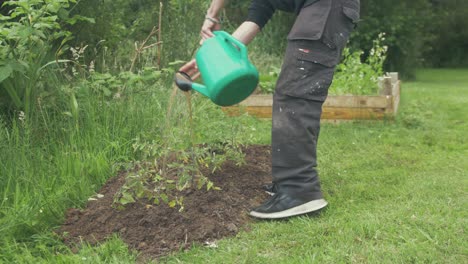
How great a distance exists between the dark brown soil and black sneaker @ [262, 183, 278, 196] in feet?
0.15

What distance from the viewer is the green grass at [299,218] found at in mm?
2529

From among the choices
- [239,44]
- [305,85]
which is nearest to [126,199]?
[239,44]

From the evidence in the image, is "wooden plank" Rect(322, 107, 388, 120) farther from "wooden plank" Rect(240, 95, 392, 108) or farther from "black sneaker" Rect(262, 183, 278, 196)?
"black sneaker" Rect(262, 183, 278, 196)

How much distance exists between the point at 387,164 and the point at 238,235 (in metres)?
1.74

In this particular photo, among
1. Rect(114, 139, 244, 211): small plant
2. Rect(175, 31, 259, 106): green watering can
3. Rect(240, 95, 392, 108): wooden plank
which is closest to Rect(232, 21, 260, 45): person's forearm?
Rect(175, 31, 259, 106): green watering can

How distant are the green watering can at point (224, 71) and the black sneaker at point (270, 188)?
0.64m

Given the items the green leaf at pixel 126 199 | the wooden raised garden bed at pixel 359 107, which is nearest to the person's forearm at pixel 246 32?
the green leaf at pixel 126 199

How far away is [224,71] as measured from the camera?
2783mm

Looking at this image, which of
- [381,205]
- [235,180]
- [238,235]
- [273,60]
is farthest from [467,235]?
[273,60]

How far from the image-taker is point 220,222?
2848 millimetres

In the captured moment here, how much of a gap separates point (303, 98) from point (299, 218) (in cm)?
60

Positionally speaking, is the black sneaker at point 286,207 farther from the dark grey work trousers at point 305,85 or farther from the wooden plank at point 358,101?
the wooden plank at point 358,101

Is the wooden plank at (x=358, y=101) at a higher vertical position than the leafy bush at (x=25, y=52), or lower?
lower

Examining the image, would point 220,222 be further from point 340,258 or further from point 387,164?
point 387,164
